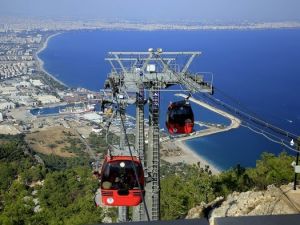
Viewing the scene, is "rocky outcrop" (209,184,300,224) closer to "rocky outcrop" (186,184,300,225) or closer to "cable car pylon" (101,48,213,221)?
"rocky outcrop" (186,184,300,225)

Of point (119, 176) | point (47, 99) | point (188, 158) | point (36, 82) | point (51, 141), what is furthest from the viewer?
point (36, 82)

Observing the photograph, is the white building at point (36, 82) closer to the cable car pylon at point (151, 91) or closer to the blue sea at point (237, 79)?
the blue sea at point (237, 79)

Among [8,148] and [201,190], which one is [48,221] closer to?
[201,190]

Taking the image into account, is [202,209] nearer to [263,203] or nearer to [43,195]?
[263,203]

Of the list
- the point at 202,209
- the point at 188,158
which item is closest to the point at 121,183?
the point at 202,209

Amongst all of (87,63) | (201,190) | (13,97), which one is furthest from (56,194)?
(87,63)

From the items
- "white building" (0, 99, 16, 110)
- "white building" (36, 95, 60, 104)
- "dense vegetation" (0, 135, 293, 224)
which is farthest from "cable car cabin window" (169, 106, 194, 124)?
"white building" (0, 99, 16, 110)

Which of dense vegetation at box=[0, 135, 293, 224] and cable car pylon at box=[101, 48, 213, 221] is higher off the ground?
cable car pylon at box=[101, 48, 213, 221]
